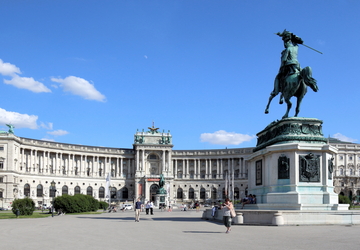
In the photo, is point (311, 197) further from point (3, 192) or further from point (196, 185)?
point (196, 185)

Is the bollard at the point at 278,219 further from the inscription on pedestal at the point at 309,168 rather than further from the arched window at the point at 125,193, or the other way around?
the arched window at the point at 125,193

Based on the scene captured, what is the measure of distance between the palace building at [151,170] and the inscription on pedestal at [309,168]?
320 ft

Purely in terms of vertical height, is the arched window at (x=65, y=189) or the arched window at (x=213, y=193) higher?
the arched window at (x=65, y=189)

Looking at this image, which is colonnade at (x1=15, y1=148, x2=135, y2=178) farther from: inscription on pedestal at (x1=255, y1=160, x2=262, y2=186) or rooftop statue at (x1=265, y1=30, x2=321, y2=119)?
rooftop statue at (x1=265, y1=30, x2=321, y2=119)

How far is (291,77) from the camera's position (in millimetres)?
29531

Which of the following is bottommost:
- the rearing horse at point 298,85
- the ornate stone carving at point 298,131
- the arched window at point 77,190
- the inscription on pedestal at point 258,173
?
the arched window at point 77,190

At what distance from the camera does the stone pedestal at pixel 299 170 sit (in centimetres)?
2672

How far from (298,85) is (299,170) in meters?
5.92

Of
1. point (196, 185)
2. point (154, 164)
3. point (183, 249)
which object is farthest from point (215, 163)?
point (183, 249)

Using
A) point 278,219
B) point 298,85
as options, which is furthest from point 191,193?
point 278,219

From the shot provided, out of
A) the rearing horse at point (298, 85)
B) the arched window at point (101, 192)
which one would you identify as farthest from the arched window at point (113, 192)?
the rearing horse at point (298, 85)

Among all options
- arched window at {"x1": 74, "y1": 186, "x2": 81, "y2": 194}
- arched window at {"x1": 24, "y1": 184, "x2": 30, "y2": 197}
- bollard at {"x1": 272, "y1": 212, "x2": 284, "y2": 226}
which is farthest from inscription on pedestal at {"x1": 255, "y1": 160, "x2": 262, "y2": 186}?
arched window at {"x1": 74, "y1": 186, "x2": 81, "y2": 194}

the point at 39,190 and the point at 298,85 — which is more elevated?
the point at 298,85

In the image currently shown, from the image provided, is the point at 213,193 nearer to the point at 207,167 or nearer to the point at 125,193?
the point at 207,167
